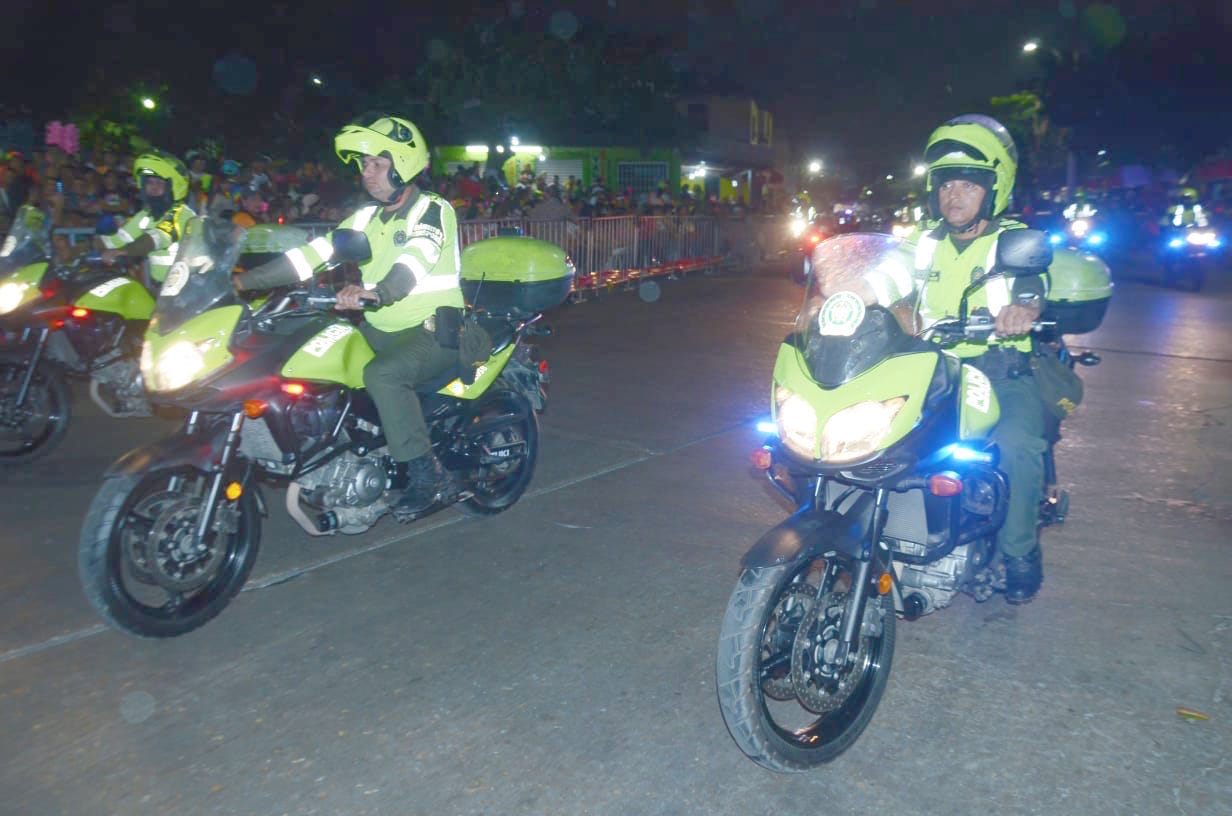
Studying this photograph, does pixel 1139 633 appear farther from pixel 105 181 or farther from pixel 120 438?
pixel 105 181

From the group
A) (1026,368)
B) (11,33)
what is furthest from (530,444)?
(11,33)

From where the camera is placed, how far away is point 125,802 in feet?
10.9

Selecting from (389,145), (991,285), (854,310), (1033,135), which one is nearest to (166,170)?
(389,145)

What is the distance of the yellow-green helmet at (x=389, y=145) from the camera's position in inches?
203

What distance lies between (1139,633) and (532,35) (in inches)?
1092

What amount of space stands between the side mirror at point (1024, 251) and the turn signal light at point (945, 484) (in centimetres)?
76

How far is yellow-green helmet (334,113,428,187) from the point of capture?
203 inches

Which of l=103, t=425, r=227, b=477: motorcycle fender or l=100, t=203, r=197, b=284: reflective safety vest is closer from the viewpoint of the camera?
l=103, t=425, r=227, b=477: motorcycle fender

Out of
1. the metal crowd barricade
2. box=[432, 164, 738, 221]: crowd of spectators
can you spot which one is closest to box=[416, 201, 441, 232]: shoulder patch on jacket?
the metal crowd barricade

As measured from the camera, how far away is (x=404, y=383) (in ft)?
16.9

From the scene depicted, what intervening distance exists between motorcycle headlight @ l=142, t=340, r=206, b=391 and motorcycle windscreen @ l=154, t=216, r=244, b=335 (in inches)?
5.6

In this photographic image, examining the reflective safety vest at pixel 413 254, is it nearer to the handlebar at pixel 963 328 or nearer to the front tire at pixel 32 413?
the handlebar at pixel 963 328

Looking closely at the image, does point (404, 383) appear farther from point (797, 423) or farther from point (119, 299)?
point (119, 299)

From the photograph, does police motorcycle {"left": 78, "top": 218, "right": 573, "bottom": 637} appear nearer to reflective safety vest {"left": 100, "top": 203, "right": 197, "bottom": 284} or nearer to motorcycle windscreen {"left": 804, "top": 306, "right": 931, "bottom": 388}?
motorcycle windscreen {"left": 804, "top": 306, "right": 931, "bottom": 388}
